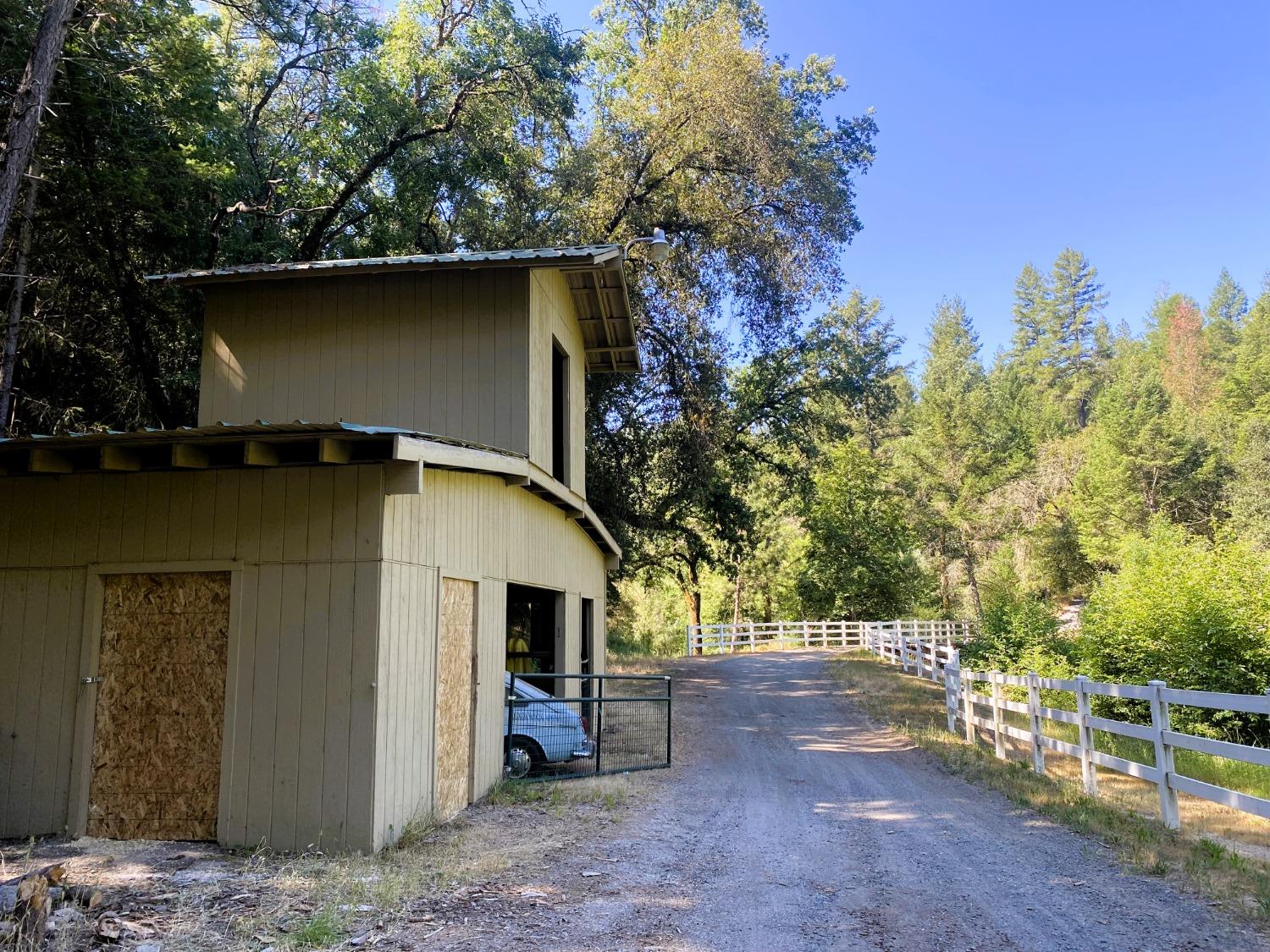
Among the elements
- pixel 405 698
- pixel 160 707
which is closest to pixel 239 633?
pixel 160 707

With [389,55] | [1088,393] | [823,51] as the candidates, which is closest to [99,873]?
[389,55]

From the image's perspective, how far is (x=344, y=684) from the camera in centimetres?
626

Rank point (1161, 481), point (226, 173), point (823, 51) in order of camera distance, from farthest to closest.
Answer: point (1161, 481)
point (823, 51)
point (226, 173)

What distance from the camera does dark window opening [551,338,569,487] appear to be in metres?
11.4

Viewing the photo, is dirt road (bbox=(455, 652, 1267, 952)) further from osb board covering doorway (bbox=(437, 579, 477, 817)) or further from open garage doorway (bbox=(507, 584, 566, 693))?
open garage doorway (bbox=(507, 584, 566, 693))

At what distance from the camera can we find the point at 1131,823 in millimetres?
6914

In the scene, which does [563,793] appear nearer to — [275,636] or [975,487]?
[275,636]

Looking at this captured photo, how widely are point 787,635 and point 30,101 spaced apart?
98.4 feet

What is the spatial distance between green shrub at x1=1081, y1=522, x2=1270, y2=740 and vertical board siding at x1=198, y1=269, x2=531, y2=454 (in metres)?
12.2

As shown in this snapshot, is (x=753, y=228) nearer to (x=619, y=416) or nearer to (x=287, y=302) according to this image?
(x=619, y=416)

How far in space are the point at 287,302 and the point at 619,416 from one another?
9791mm

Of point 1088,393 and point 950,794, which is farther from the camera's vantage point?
point 1088,393

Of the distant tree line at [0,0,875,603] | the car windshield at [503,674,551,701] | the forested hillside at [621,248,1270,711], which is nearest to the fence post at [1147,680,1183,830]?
the car windshield at [503,674,551,701]

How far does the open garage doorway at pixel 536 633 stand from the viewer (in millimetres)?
11477
